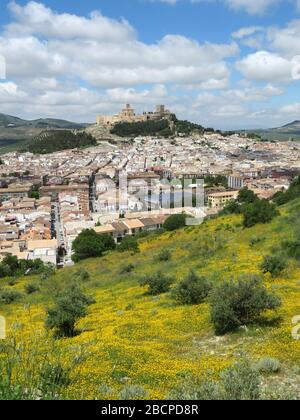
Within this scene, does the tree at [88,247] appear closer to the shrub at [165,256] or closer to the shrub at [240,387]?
the shrub at [165,256]

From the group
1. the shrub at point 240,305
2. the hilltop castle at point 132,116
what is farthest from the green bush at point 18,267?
Result: the hilltop castle at point 132,116

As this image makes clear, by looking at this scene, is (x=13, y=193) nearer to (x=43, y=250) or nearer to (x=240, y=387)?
(x=43, y=250)

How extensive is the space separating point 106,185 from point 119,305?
7995cm

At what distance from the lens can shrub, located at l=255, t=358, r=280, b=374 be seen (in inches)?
292

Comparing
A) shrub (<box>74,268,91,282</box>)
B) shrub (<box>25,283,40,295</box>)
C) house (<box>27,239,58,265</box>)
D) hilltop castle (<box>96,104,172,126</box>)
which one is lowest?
house (<box>27,239,58,265</box>)

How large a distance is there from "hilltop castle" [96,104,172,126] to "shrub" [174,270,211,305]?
575 feet

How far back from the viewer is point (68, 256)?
51.7m

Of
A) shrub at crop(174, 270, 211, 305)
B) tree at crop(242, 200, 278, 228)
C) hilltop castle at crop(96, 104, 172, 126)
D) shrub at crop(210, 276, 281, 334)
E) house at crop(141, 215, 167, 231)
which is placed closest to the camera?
shrub at crop(210, 276, 281, 334)

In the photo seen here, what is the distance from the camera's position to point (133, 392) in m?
6.43

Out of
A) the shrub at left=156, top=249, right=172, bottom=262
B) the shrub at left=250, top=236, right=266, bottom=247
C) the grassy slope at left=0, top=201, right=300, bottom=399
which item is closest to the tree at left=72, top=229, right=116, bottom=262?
the shrub at left=156, top=249, right=172, bottom=262

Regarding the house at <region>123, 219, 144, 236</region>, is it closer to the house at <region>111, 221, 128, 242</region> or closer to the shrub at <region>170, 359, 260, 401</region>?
the house at <region>111, 221, 128, 242</region>

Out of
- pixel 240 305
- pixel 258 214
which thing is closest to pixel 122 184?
pixel 258 214

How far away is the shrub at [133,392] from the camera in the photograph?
6.27 m

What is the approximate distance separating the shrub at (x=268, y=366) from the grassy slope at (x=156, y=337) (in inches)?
6.2
